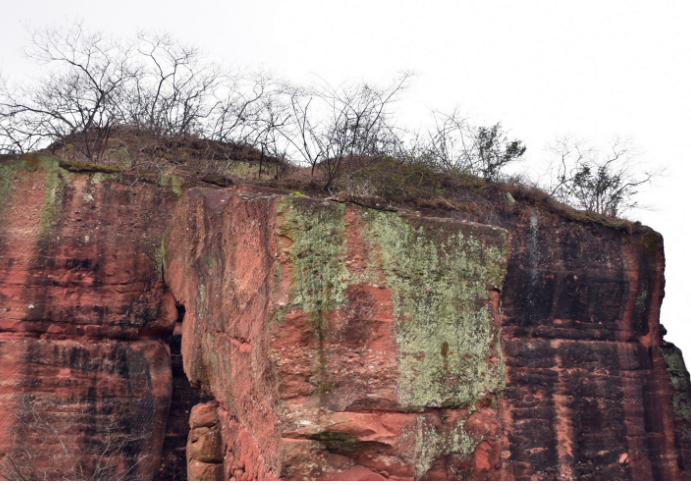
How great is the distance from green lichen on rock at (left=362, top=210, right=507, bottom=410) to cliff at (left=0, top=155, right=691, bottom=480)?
13mm

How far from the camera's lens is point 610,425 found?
10945 millimetres

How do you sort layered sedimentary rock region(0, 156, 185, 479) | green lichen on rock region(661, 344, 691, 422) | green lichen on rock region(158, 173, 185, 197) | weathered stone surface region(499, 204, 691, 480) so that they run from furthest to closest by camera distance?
green lichen on rock region(661, 344, 691, 422) → weathered stone surface region(499, 204, 691, 480) → green lichen on rock region(158, 173, 185, 197) → layered sedimentary rock region(0, 156, 185, 479)

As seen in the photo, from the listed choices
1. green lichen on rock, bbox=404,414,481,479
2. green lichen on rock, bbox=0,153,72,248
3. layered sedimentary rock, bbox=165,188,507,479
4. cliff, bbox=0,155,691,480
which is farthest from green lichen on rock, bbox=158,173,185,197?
green lichen on rock, bbox=404,414,481,479

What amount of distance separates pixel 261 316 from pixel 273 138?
24.5ft

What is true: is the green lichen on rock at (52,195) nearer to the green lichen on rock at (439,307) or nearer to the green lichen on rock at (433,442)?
the green lichen on rock at (439,307)

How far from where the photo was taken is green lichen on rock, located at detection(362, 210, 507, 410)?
12.6ft

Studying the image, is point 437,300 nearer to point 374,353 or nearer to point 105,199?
point 374,353

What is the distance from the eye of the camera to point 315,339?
3725 mm

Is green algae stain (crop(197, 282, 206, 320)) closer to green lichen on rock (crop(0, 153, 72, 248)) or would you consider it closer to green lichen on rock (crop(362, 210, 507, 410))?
green lichen on rock (crop(362, 210, 507, 410))

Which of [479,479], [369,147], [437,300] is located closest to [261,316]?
[437,300]

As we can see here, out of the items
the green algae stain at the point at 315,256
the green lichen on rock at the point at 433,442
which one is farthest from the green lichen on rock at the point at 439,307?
the green algae stain at the point at 315,256

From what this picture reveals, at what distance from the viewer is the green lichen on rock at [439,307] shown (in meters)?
3.86

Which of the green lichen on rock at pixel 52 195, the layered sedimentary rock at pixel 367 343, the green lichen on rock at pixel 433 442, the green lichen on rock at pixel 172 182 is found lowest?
the green lichen on rock at pixel 433 442

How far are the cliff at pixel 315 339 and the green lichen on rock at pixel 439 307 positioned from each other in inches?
0.5
